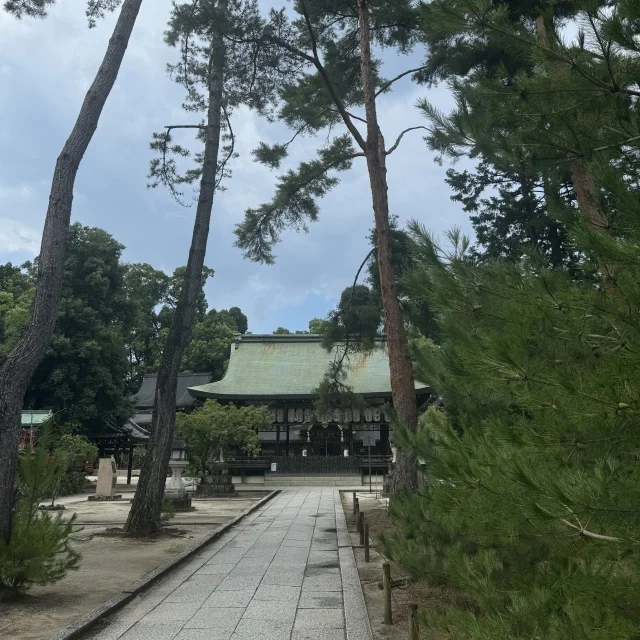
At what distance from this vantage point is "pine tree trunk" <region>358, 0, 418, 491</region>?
28.1ft

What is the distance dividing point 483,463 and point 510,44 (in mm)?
2132

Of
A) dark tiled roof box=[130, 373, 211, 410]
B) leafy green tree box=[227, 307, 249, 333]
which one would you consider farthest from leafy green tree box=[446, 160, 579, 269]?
leafy green tree box=[227, 307, 249, 333]

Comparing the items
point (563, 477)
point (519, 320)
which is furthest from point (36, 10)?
point (563, 477)

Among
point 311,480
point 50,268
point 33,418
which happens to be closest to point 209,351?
point 311,480

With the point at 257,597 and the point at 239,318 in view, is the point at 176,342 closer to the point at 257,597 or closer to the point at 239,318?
the point at 257,597

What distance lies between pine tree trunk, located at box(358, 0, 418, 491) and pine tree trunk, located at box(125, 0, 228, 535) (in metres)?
2.78

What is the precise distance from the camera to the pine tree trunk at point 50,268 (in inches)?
193

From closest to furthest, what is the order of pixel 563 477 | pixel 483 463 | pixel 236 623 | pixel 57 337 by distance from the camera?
1. pixel 563 477
2. pixel 483 463
3. pixel 236 623
4. pixel 57 337

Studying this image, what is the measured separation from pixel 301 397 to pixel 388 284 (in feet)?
51.9

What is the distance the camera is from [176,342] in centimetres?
943

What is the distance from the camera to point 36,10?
7.81 meters

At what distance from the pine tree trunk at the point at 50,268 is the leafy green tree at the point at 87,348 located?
57.2ft

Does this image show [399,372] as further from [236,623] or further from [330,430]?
[330,430]

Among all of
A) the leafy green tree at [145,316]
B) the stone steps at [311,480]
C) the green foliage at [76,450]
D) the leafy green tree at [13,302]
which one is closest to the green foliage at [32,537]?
the leafy green tree at [13,302]
